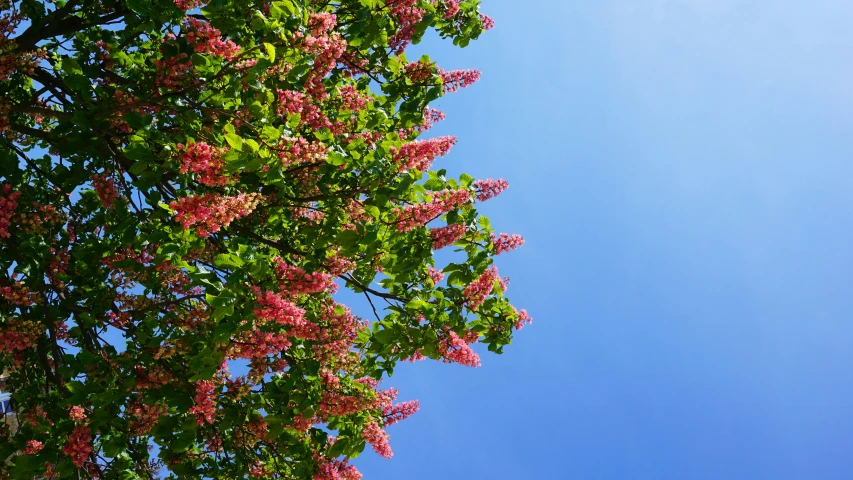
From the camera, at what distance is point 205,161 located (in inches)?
208

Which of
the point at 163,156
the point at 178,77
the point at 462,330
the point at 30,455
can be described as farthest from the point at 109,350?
the point at 462,330

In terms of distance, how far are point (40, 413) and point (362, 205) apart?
4.78 meters

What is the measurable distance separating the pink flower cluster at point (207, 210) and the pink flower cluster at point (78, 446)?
2.83 meters

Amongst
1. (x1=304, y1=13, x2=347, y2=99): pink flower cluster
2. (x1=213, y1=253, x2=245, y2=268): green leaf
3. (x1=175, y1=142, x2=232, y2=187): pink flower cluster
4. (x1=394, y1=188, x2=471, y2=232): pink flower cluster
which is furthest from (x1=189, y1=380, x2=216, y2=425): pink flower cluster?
(x1=304, y1=13, x2=347, y2=99): pink flower cluster

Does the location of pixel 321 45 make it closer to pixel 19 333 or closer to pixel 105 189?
pixel 105 189

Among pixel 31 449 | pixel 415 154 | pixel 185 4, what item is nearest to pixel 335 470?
pixel 31 449

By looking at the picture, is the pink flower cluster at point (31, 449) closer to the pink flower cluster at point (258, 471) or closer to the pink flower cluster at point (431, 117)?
the pink flower cluster at point (258, 471)

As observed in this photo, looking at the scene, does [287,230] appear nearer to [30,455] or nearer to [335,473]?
[335,473]

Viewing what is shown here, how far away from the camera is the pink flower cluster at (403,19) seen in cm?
721

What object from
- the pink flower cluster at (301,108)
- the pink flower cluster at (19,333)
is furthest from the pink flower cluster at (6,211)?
the pink flower cluster at (301,108)

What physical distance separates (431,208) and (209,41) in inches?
108

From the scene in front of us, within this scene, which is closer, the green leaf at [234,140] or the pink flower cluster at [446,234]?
the green leaf at [234,140]

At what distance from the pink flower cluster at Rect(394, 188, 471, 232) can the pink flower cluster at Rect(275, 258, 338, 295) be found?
1.09m

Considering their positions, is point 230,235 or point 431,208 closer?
point 431,208
